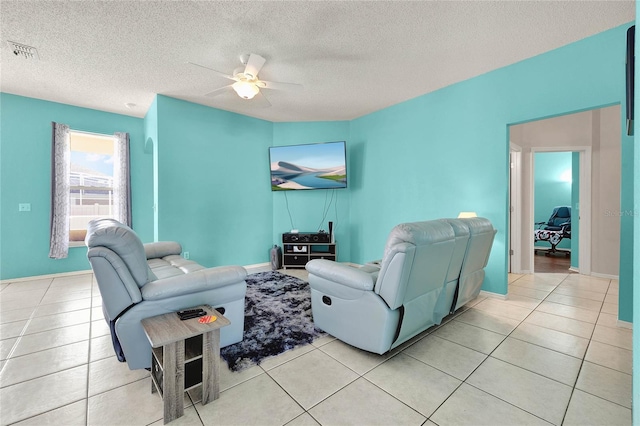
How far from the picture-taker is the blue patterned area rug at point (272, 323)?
2.09 meters

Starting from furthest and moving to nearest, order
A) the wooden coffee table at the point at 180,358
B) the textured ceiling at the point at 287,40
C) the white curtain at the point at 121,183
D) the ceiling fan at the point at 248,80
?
the white curtain at the point at 121,183
the ceiling fan at the point at 248,80
the textured ceiling at the point at 287,40
the wooden coffee table at the point at 180,358

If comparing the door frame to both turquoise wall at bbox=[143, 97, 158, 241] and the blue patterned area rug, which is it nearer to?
the blue patterned area rug

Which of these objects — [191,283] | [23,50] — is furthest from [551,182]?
[23,50]

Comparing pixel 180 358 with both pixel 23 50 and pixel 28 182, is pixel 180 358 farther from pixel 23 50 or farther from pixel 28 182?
pixel 28 182

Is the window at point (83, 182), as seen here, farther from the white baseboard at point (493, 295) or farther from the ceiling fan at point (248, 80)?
the white baseboard at point (493, 295)

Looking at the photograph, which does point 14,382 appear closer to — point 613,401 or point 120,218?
point 120,218

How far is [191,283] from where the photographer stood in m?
1.88

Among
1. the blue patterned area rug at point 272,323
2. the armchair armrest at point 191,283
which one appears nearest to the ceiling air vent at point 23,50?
the armchair armrest at point 191,283

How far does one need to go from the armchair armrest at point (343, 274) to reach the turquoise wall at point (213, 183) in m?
2.85

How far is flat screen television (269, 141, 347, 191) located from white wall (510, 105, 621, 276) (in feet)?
9.52

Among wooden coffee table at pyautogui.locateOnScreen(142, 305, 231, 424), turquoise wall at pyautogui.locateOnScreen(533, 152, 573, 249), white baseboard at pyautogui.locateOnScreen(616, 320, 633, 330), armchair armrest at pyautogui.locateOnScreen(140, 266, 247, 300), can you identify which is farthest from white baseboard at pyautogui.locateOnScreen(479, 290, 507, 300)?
turquoise wall at pyautogui.locateOnScreen(533, 152, 573, 249)

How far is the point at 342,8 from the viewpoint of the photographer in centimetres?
224

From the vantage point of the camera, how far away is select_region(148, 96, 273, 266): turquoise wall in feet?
13.6

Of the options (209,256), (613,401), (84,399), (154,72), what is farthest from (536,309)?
(154,72)
